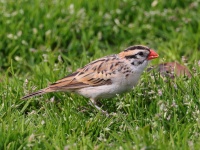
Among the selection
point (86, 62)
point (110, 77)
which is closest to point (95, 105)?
point (110, 77)

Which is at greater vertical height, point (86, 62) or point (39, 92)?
point (86, 62)

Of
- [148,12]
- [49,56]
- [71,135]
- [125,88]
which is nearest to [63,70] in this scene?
[49,56]

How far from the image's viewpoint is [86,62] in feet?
30.8

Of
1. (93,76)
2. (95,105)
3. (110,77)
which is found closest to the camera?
(95,105)

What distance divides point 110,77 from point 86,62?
5.28ft

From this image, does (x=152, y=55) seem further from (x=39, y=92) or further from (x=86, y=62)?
(x=86, y=62)

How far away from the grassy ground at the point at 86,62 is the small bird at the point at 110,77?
180 millimetres

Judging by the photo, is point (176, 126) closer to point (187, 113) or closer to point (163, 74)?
point (187, 113)

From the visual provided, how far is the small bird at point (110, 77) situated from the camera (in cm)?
773

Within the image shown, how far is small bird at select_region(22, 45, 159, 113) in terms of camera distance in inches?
304

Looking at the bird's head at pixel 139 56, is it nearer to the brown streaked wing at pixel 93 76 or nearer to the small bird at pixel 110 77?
the small bird at pixel 110 77

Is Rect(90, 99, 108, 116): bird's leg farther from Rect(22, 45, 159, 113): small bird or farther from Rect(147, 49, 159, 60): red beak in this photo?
Rect(147, 49, 159, 60): red beak

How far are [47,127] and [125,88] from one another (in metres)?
1.17

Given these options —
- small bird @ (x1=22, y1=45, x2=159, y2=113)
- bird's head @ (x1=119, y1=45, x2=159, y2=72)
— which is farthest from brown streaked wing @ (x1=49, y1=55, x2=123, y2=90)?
bird's head @ (x1=119, y1=45, x2=159, y2=72)
